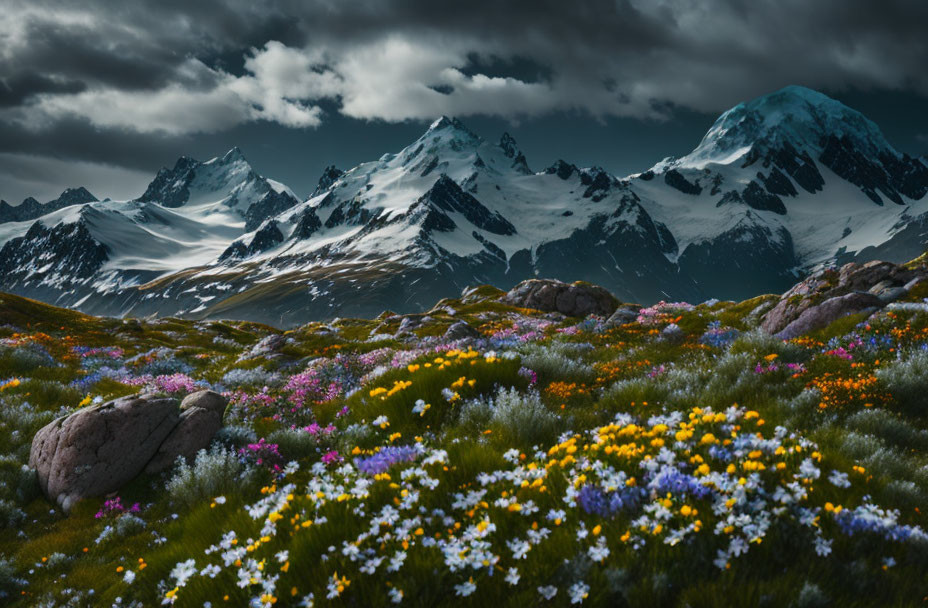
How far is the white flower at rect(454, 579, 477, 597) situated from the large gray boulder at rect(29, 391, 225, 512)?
6.49m

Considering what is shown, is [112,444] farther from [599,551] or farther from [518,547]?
[599,551]

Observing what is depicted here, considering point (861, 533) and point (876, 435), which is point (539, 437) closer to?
point (861, 533)

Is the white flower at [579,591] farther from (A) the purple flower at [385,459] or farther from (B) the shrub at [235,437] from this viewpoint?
(B) the shrub at [235,437]

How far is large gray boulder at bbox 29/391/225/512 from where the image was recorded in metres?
7.55

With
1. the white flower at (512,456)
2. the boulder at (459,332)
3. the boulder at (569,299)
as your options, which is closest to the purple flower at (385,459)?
the white flower at (512,456)

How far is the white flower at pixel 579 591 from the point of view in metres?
3.16

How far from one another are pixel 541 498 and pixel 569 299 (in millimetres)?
47303

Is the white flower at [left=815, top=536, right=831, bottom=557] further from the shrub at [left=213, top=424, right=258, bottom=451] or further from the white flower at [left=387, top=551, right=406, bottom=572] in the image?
the shrub at [left=213, top=424, right=258, bottom=451]

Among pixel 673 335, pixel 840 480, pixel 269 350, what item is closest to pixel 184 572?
pixel 840 480

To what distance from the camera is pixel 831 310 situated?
13961mm

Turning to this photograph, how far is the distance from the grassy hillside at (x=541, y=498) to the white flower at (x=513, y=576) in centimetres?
1

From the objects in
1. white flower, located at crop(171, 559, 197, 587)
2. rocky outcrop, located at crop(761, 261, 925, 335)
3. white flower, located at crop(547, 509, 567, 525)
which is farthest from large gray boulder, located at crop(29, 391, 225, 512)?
rocky outcrop, located at crop(761, 261, 925, 335)

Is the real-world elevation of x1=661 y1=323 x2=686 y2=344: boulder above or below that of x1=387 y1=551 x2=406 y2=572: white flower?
above

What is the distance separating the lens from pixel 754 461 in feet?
13.8
